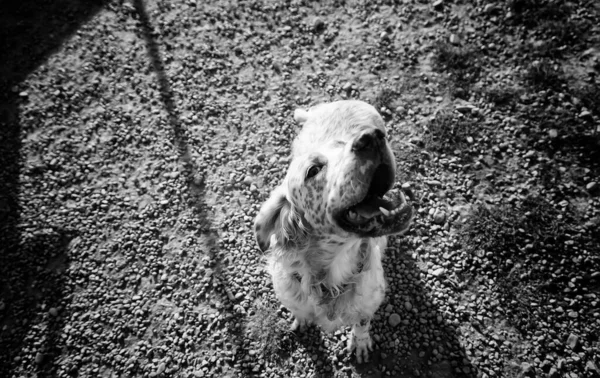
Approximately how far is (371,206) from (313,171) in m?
0.58

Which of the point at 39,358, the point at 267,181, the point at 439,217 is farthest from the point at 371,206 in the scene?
the point at 39,358

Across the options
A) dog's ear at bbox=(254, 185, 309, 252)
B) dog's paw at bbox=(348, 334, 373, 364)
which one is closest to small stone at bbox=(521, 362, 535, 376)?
dog's paw at bbox=(348, 334, 373, 364)

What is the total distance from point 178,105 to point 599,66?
709 cm

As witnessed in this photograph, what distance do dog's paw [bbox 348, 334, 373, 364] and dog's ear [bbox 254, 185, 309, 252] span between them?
1663 mm

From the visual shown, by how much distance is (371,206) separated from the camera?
2727 millimetres

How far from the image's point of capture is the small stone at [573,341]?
3.83 metres

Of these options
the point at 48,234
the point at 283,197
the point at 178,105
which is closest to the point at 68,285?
the point at 48,234

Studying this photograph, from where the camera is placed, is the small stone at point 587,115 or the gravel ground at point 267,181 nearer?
Result: the gravel ground at point 267,181

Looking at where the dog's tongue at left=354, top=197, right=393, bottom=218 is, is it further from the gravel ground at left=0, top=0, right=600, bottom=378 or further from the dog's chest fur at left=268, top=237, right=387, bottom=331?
the gravel ground at left=0, top=0, right=600, bottom=378

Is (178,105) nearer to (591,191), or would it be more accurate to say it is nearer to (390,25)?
(390,25)

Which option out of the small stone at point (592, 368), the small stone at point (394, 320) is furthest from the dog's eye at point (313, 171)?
the small stone at point (592, 368)

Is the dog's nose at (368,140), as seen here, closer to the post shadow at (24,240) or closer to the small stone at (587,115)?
the small stone at (587,115)

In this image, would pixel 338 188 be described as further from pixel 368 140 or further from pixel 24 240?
pixel 24 240

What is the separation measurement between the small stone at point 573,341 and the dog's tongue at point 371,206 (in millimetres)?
3064
